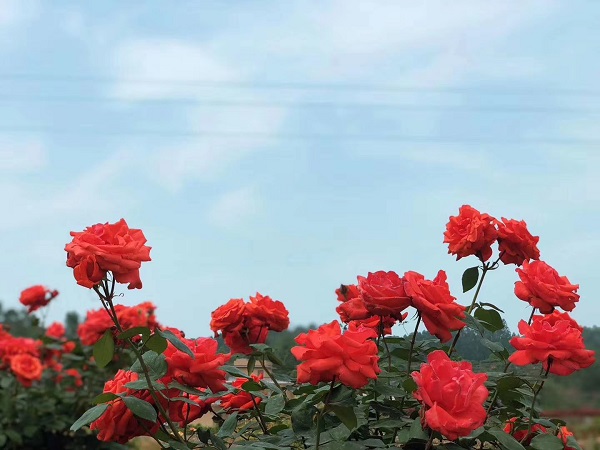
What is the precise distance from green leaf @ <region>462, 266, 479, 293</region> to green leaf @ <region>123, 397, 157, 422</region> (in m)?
0.87

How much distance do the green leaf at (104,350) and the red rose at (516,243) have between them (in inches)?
37.7

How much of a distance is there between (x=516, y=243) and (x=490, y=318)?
22cm

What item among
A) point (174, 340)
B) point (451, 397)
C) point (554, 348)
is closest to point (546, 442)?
point (554, 348)

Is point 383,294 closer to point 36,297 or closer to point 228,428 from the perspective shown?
point 228,428

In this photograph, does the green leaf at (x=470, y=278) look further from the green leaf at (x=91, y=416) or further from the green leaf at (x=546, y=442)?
the green leaf at (x=91, y=416)

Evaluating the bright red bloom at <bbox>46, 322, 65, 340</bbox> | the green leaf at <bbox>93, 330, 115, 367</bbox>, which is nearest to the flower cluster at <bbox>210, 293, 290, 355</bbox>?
the green leaf at <bbox>93, 330, 115, 367</bbox>

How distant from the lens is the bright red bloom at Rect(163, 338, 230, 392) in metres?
1.58

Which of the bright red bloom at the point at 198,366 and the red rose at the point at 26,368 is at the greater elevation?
the red rose at the point at 26,368

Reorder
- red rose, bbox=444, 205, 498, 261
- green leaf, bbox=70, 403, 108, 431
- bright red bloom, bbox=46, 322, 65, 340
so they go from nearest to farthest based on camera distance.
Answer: green leaf, bbox=70, 403, 108, 431
red rose, bbox=444, 205, 498, 261
bright red bloom, bbox=46, 322, 65, 340

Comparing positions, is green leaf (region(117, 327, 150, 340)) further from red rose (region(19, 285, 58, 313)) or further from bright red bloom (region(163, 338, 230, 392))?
red rose (region(19, 285, 58, 313))

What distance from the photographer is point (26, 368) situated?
A: 4367mm

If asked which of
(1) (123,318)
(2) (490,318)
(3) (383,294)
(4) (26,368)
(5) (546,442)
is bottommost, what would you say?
(5) (546,442)

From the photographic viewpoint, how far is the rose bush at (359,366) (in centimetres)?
134

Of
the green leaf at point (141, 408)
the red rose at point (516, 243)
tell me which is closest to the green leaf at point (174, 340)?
the green leaf at point (141, 408)
